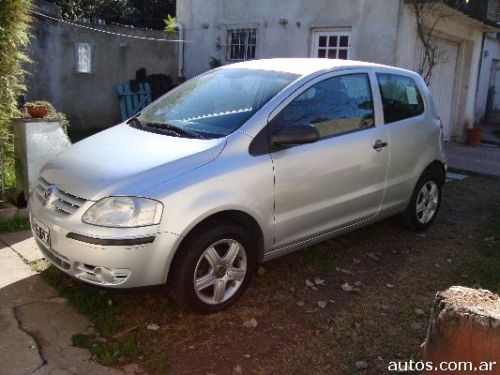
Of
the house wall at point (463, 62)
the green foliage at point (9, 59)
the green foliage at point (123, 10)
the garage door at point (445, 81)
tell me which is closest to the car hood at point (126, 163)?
the green foliage at point (9, 59)

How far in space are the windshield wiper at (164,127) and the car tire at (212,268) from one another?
72cm

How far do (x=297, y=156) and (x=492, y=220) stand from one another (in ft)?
12.1

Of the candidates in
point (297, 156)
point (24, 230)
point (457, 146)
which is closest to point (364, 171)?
point (297, 156)

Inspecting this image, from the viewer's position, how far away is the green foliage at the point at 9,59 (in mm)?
5078

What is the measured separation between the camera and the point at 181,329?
3404 mm

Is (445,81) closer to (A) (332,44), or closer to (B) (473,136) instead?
(B) (473,136)

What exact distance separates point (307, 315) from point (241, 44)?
924 cm

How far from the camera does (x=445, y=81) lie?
1241 centimetres

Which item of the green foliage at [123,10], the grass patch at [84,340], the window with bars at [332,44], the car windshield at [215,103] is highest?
the green foliage at [123,10]

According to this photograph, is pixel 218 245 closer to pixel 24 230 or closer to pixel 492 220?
pixel 24 230

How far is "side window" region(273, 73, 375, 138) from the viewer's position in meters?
3.93

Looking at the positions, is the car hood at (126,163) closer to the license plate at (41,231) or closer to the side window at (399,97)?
the license plate at (41,231)

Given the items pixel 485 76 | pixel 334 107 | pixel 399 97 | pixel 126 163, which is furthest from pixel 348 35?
pixel 485 76

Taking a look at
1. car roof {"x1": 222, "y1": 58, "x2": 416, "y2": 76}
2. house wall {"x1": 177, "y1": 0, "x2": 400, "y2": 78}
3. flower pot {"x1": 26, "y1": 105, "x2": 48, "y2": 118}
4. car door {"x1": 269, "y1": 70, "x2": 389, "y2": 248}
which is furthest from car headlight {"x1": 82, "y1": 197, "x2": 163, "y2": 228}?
house wall {"x1": 177, "y1": 0, "x2": 400, "y2": 78}
